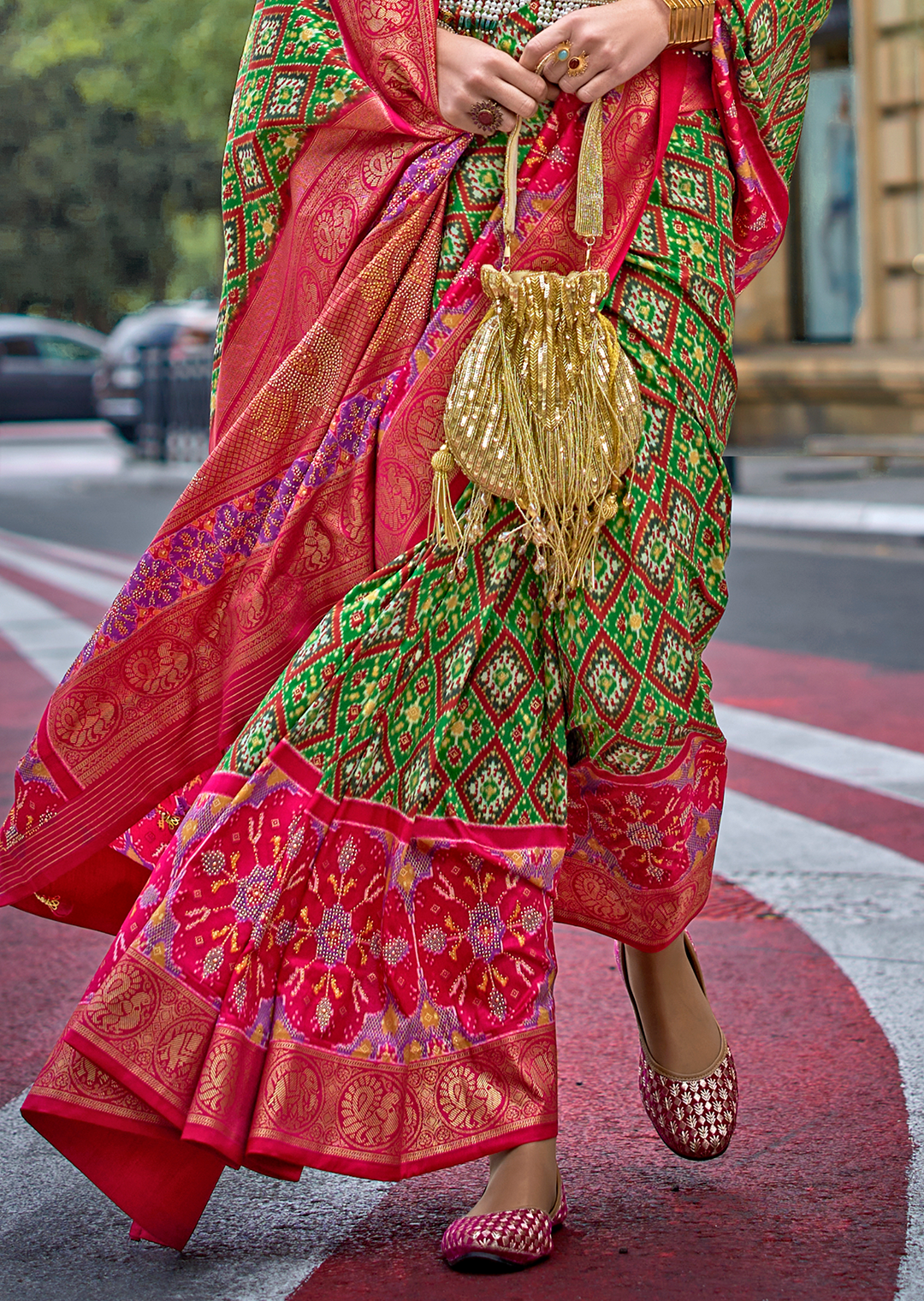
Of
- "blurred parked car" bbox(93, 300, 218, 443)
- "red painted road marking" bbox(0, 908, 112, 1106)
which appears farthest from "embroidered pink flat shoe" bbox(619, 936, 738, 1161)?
"blurred parked car" bbox(93, 300, 218, 443)

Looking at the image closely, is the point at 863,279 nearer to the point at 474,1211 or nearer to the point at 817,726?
the point at 817,726

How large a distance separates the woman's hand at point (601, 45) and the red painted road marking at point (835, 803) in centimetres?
217

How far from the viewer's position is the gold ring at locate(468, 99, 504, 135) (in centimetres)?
214

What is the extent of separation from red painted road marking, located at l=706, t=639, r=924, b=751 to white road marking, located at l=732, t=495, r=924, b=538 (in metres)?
3.76

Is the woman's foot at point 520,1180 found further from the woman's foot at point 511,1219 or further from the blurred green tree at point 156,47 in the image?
the blurred green tree at point 156,47

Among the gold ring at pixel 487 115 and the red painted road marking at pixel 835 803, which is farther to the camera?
the red painted road marking at pixel 835 803

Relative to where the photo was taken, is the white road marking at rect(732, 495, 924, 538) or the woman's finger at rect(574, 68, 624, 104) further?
the white road marking at rect(732, 495, 924, 538)

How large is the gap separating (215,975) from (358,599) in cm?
46

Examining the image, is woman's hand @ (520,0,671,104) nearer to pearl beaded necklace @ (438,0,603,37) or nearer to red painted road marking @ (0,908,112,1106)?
pearl beaded necklace @ (438,0,603,37)

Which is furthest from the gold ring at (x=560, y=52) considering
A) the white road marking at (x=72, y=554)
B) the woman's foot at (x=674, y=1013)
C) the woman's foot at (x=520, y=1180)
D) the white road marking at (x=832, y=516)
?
the white road marking at (x=832, y=516)

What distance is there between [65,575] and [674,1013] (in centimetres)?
771

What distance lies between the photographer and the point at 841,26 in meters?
15.2

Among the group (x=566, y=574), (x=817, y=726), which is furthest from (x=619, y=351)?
(x=817, y=726)

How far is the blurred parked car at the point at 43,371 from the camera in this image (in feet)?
89.0
